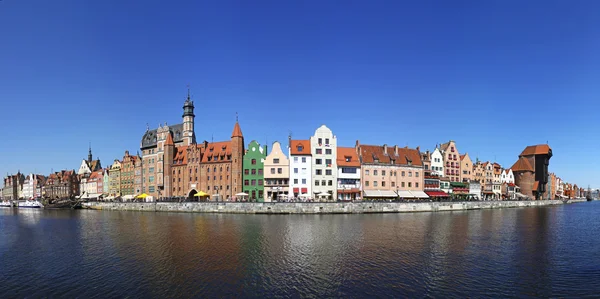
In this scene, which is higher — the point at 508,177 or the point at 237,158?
the point at 237,158

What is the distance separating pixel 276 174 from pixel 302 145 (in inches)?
392

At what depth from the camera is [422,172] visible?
9744cm

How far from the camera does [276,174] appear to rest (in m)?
87.5

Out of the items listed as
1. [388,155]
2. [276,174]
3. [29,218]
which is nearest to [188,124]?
[276,174]

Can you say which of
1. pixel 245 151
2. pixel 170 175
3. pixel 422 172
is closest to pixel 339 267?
pixel 245 151

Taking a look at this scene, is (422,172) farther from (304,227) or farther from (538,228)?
(304,227)

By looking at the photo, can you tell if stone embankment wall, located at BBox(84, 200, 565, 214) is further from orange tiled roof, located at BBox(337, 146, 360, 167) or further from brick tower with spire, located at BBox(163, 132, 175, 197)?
orange tiled roof, located at BBox(337, 146, 360, 167)

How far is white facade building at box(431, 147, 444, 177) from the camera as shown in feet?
363

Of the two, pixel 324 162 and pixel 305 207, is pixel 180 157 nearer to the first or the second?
pixel 324 162

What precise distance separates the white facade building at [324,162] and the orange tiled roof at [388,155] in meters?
9.14

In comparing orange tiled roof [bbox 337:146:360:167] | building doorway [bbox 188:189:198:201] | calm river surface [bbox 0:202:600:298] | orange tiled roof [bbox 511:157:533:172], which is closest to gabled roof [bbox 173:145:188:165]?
building doorway [bbox 188:189:198:201]

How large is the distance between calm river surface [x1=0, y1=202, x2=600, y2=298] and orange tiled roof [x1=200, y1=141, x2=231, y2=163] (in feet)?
155

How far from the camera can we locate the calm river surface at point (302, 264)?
2405 cm

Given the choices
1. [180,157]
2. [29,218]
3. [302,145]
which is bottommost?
[29,218]
